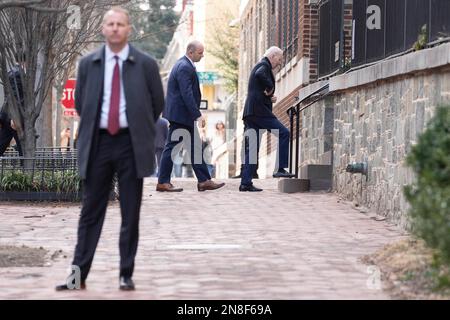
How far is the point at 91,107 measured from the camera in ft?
29.4

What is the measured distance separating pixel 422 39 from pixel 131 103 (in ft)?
14.7

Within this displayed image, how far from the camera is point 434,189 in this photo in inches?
310

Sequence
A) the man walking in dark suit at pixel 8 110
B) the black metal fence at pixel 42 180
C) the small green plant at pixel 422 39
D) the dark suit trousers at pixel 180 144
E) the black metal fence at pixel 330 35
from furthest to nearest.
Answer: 1. the man walking in dark suit at pixel 8 110
2. the black metal fence at pixel 330 35
3. the dark suit trousers at pixel 180 144
4. the black metal fence at pixel 42 180
5. the small green plant at pixel 422 39

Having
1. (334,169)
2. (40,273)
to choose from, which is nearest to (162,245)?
(40,273)

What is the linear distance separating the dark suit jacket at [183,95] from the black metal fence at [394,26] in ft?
7.13

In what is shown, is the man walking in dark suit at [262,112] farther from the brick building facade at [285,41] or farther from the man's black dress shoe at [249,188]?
the brick building facade at [285,41]

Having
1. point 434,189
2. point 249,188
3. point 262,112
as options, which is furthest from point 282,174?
point 434,189

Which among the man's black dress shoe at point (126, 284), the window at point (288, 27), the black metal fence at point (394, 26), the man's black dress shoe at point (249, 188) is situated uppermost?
the window at point (288, 27)

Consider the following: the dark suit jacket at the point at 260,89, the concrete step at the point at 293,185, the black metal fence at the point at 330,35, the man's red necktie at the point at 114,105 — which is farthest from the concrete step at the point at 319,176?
the man's red necktie at the point at 114,105

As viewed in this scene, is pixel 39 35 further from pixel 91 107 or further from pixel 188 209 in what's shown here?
pixel 91 107

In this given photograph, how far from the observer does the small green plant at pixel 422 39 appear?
41.2 feet
